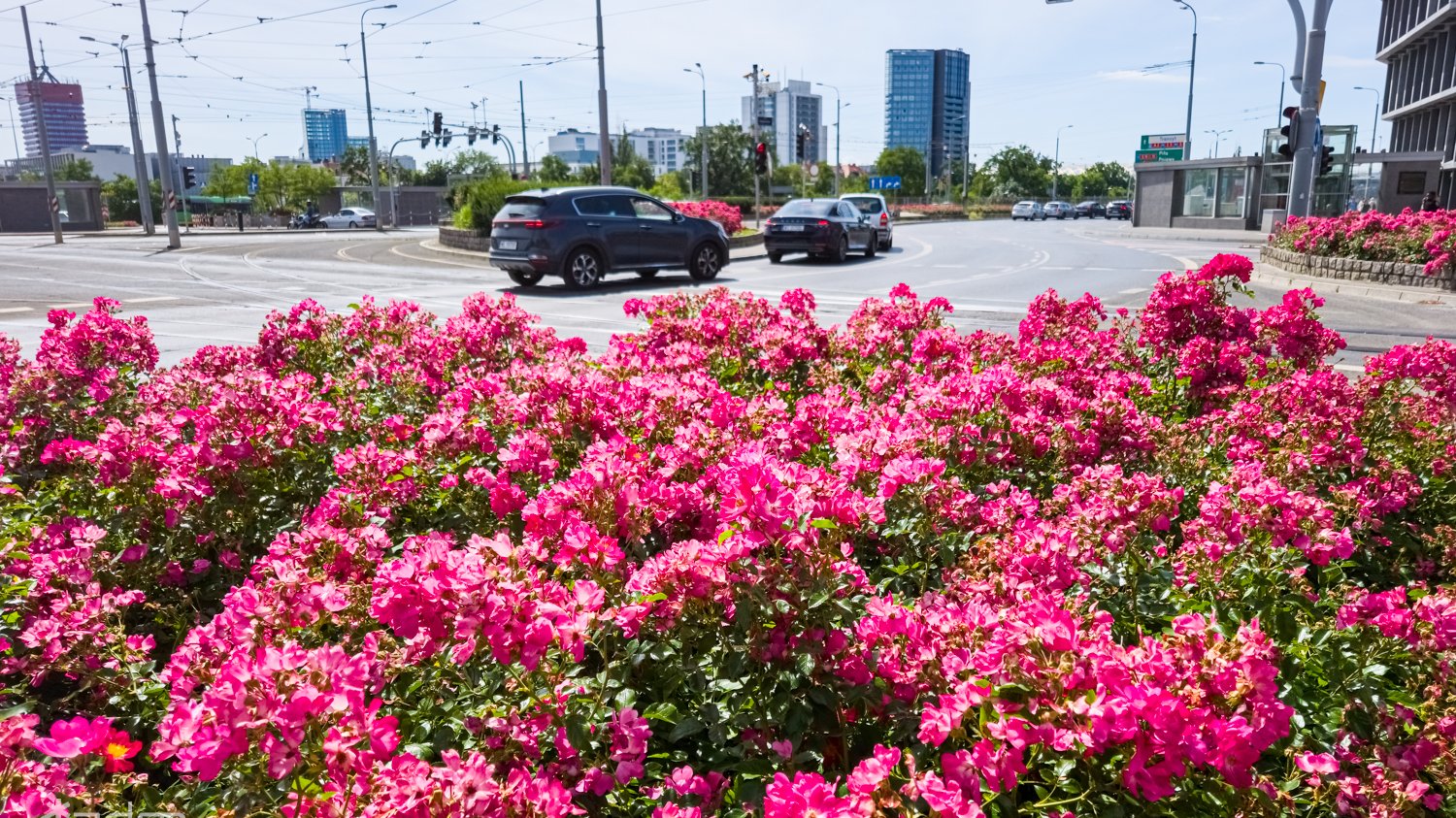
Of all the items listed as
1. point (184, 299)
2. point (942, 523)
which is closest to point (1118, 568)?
point (942, 523)

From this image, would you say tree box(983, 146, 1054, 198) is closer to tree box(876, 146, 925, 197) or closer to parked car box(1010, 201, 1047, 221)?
tree box(876, 146, 925, 197)

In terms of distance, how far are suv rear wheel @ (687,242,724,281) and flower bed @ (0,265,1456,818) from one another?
14358 millimetres

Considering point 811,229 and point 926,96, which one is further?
point 926,96

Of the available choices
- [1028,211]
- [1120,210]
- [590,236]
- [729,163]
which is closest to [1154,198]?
[1028,211]

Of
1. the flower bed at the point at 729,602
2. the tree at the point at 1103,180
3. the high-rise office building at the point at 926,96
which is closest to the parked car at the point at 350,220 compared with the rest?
the flower bed at the point at 729,602

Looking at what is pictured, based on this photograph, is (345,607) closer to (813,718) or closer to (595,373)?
(813,718)

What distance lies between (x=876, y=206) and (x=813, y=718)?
26445mm

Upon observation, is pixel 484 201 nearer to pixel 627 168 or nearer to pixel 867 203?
pixel 867 203

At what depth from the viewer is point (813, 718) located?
2064 millimetres

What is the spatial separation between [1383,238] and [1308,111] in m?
2.79

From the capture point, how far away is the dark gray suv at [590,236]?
1647 centimetres

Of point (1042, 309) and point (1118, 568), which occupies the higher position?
point (1042, 309)

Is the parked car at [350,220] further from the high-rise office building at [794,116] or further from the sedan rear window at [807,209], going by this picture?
the high-rise office building at [794,116]

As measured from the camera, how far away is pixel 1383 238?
55.4 ft
